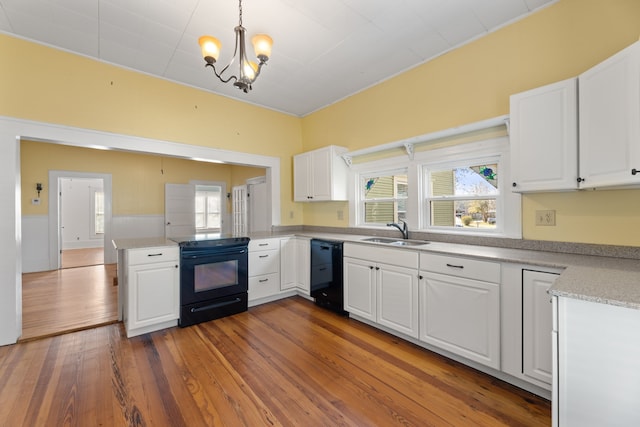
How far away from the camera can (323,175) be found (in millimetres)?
3809

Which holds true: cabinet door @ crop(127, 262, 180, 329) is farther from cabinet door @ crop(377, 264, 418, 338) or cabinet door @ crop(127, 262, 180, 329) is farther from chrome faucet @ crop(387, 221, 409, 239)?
chrome faucet @ crop(387, 221, 409, 239)

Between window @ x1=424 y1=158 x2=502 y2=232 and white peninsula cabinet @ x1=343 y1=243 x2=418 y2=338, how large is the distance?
0.73 metres

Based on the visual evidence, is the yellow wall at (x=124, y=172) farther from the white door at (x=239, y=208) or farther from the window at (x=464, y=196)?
the window at (x=464, y=196)

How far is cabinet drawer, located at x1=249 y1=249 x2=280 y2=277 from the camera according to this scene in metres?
3.48

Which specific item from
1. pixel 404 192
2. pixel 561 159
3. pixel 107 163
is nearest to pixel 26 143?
pixel 107 163

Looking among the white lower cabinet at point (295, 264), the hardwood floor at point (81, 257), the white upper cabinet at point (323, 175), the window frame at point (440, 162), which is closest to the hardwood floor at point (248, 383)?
the white lower cabinet at point (295, 264)

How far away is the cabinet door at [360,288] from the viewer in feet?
9.19

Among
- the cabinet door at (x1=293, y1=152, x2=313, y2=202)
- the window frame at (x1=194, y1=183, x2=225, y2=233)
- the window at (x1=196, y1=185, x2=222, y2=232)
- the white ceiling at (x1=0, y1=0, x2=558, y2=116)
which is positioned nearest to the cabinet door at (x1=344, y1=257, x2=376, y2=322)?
the cabinet door at (x1=293, y1=152, x2=313, y2=202)

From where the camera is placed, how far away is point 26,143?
207 inches

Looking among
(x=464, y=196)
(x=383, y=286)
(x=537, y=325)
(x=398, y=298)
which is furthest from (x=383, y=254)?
(x=537, y=325)

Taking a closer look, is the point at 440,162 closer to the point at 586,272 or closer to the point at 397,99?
the point at 397,99

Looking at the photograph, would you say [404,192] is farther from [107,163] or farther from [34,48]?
[107,163]

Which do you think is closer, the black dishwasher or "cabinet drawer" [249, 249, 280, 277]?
the black dishwasher

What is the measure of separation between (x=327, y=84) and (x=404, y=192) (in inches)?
66.1
